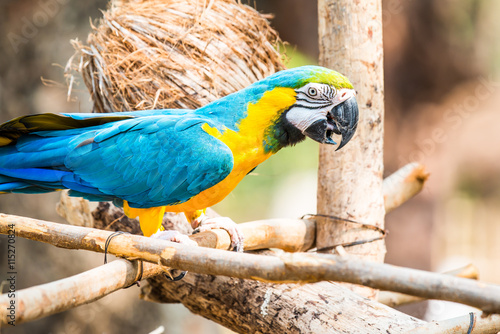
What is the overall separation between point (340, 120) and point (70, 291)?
38.4 inches

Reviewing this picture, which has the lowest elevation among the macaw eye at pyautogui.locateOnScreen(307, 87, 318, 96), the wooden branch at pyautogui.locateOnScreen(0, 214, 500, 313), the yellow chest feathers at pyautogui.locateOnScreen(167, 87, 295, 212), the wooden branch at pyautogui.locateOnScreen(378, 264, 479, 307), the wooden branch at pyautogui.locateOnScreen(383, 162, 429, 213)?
the wooden branch at pyautogui.locateOnScreen(378, 264, 479, 307)

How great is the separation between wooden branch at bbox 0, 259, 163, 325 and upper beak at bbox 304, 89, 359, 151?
0.69 metres

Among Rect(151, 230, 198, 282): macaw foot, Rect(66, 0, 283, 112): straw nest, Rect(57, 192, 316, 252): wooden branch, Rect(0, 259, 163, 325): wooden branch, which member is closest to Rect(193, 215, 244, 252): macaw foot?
Rect(57, 192, 316, 252): wooden branch

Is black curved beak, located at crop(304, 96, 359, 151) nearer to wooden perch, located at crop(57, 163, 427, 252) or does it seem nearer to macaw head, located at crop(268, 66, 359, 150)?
macaw head, located at crop(268, 66, 359, 150)

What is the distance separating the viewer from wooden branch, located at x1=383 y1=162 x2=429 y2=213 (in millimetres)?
2238

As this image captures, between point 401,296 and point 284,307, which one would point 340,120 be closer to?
point 284,307

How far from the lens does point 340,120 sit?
4.99ft

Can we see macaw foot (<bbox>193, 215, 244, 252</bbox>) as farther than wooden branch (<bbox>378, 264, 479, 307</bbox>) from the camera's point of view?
No

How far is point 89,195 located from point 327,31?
107cm

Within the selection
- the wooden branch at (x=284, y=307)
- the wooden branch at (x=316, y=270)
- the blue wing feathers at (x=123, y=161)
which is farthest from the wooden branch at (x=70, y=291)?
the wooden branch at (x=284, y=307)

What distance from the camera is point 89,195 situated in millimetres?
1620

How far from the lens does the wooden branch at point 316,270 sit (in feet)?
2.61

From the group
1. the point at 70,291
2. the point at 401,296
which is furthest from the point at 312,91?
the point at 401,296

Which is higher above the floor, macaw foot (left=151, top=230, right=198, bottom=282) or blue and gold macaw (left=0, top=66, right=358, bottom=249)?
blue and gold macaw (left=0, top=66, right=358, bottom=249)
